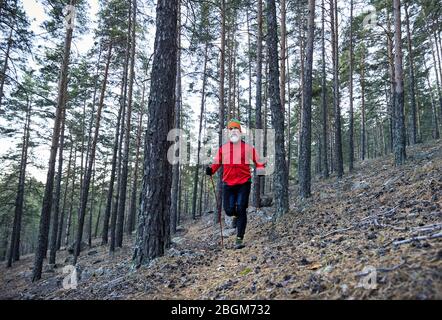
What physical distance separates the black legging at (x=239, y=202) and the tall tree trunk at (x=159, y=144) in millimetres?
1305

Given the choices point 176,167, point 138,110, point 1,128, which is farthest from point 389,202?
point 1,128

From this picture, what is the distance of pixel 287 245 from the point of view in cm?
442

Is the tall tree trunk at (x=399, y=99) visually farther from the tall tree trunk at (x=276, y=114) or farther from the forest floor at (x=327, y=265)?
the tall tree trunk at (x=276, y=114)

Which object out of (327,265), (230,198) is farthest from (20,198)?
(327,265)

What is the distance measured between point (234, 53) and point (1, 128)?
18.8m

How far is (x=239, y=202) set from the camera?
203 inches

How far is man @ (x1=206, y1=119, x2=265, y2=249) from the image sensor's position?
5195 millimetres

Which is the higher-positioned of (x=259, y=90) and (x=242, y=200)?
(x=259, y=90)

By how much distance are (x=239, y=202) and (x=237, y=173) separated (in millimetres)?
612

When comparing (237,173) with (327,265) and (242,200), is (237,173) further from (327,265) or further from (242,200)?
(327,265)

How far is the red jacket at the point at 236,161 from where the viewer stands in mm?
5242

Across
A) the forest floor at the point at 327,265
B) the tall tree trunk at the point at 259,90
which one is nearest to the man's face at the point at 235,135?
the forest floor at the point at 327,265

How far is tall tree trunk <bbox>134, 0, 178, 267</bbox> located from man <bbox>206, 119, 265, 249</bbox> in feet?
3.72

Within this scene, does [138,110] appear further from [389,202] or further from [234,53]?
[389,202]
